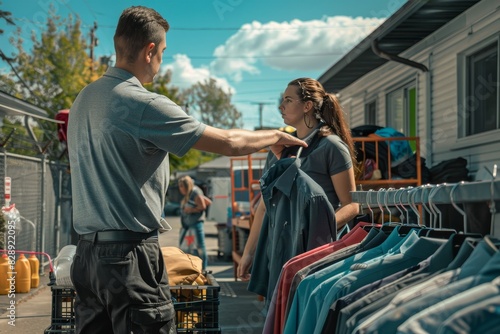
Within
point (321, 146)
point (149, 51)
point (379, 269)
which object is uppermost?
point (149, 51)

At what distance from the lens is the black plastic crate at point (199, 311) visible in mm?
3330

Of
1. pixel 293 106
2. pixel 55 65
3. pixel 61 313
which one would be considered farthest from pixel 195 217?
pixel 55 65

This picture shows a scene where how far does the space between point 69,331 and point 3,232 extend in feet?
22.4

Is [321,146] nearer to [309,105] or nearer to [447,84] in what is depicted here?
[309,105]

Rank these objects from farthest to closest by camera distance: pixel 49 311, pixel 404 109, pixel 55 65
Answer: pixel 55 65 → pixel 404 109 → pixel 49 311

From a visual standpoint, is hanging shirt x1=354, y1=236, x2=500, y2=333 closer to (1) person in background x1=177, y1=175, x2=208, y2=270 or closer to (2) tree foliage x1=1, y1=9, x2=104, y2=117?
(1) person in background x1=177, y1=175, x2=208, y2=270

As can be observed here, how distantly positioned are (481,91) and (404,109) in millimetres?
3217

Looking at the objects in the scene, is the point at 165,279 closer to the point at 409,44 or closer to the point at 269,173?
the point at 269,173

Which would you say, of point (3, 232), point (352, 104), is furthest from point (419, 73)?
point (3, 232)

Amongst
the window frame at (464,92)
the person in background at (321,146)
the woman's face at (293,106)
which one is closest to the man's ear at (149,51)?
the person in background at (321,146)

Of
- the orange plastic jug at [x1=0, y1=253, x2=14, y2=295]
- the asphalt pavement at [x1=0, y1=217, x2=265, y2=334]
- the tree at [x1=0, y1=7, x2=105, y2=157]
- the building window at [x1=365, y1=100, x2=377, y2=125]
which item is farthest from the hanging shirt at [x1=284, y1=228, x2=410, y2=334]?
the tree at [x1=0, y1=7, x2=105, y2=157]

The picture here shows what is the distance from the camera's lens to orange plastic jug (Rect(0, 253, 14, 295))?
929 cm

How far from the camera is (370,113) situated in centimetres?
1469

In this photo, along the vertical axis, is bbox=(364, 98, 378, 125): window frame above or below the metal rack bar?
above
